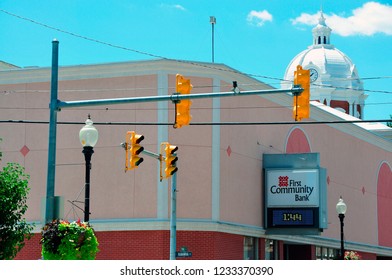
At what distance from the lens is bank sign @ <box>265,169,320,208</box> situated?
40.2 m

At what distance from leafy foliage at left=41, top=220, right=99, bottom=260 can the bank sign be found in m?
20.8

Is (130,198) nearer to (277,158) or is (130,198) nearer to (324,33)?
Result: (277,158)

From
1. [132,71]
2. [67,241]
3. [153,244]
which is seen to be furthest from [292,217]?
[67,241]

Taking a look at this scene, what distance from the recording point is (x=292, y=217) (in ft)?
133

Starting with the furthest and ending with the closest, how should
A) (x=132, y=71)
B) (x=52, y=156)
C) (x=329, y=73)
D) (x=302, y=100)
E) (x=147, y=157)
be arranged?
1. (x=329, y=73)
2. (x=132, y=71)
3. (x=147, y=157)
4. (x=302, y=100)
5. (x=52, y=156)

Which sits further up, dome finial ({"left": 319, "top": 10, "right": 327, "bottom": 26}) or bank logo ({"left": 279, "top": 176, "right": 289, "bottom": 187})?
dome finial ({"left": 319, "top": 10, "right": 327, "bottom": 26})

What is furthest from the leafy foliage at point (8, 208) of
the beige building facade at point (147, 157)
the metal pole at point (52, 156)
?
the metal pole at point (52, 156)

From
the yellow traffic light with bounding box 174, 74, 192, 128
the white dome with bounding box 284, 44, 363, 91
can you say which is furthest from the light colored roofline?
the white dome with bounding box 284, 44, 363, 91

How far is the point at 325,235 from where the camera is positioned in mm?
47875

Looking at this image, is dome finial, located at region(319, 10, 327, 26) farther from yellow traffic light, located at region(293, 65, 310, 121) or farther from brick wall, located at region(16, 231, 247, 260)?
yellow traffic light, located at region(293, 65, 310, 121)

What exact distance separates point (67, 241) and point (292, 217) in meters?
21.7

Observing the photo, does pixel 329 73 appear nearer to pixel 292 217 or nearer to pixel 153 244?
pixel 292 217

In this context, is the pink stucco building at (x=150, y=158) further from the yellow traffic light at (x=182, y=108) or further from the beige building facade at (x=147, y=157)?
the yellow traffic light at (x=182, y=108)

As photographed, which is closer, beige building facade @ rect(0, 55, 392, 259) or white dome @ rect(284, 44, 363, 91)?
beige building facade @ rect(0, 55, 392, 259)
